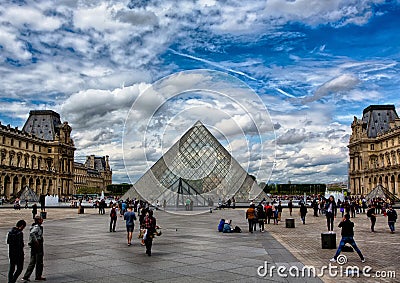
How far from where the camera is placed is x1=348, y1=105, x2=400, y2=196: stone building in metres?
94.9

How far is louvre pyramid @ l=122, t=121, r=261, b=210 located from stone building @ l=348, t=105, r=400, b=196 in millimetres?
55522

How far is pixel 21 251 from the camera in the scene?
28.9 ft

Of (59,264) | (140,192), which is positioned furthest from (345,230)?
(140,192)

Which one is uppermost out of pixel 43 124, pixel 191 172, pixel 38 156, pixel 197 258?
pixel 43 124

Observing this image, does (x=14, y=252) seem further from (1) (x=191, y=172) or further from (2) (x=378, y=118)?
(2) (x=378, y=118)

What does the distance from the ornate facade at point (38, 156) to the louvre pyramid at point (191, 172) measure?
164 feet

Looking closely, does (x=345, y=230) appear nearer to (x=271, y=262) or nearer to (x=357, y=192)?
(x=271, y=262)

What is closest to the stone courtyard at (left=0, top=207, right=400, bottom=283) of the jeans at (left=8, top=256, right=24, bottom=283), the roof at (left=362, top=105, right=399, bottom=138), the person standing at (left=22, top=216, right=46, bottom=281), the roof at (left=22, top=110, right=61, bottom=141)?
the person standing at (left=22, top=216, right=46, bottom=281)

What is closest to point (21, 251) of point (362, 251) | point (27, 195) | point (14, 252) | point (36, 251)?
point (14, 252)

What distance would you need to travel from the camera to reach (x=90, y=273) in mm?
10164

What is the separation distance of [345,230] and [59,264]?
784 centimetres

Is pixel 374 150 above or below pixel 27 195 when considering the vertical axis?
above

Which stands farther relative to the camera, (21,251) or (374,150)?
(374,150)

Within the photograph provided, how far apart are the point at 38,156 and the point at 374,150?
8585cm
